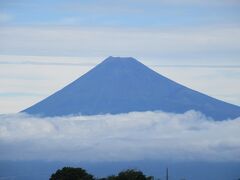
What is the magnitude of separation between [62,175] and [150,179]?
20.7ft

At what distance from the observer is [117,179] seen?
77562 mm

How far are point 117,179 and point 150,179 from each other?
3.56 meters

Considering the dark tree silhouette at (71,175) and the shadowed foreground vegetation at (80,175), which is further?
the dark tree silhouette at (71,175)

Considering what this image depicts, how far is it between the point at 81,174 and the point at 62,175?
1.36 m

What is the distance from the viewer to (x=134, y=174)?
77.8 meters

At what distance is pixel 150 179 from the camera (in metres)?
80.2

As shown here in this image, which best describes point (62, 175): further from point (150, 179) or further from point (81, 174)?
point (150, 179)

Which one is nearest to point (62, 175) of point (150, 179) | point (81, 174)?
point (81, 174)

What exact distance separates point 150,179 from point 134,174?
275 centimetres

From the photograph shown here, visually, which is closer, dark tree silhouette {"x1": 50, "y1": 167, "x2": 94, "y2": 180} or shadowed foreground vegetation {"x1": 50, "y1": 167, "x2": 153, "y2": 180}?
shadowed foreground vegetation {"x1": 50, "y1": 167, "x2": 153, "y2": 180}

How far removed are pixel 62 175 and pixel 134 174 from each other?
507 centimetres

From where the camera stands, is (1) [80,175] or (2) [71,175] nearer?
(2) [71,175]

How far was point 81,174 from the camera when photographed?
79.2 meters
